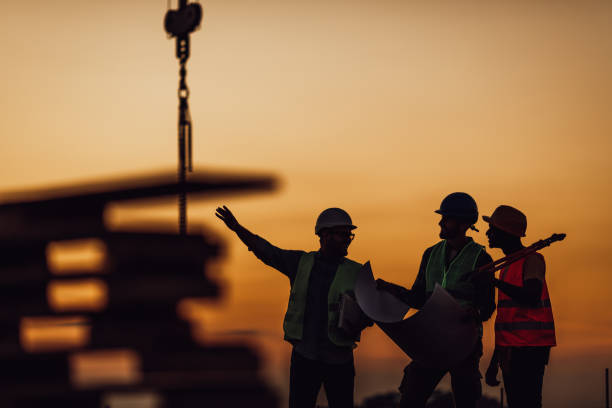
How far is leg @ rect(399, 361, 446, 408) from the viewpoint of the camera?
16.5 ft

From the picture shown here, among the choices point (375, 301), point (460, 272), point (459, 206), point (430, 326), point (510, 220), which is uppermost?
point (459, 206)

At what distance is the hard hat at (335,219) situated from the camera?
4.83 metres

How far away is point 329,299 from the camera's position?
4.90 metres

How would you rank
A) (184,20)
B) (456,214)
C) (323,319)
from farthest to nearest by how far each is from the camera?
(184,20) < (456,214) < (323,319)

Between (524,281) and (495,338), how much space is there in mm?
435

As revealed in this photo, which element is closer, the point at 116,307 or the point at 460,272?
the point at 460,272

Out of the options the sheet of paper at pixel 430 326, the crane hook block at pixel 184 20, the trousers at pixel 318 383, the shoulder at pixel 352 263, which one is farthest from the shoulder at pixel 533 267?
the crane hook block at pixel 184 20

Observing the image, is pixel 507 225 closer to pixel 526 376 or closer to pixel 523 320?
pixel 523 320

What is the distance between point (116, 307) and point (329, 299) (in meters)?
7.87

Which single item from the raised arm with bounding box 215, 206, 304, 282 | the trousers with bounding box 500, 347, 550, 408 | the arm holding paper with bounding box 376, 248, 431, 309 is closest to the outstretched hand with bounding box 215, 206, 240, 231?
the raised arm with bounding box 215, 206, 304, 282

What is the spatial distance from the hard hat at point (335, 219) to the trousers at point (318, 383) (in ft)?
2.55

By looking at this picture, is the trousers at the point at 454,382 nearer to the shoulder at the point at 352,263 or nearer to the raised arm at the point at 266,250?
the shoulder at the point at 352,263

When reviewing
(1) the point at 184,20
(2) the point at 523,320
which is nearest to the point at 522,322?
(2) the point at 523,320

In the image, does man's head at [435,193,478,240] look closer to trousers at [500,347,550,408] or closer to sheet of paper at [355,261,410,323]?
sheet of paper at [355,261,410,323]
